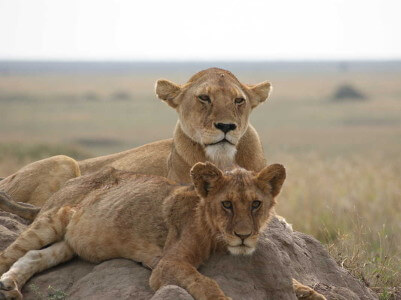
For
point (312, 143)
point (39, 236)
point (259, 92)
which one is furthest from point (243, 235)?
point (312, 143)

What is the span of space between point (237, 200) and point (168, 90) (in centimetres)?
315

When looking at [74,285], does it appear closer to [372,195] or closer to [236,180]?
[236,180]

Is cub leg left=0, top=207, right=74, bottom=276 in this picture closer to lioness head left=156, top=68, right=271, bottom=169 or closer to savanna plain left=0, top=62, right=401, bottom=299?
lioness head left=156, top=68, right=271, bottom=169

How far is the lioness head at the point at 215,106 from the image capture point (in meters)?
7.56

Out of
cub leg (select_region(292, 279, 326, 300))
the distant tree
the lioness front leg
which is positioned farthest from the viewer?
the distant tree

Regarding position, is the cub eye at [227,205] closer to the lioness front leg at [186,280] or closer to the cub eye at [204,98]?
the lioness front leg at [186,280]

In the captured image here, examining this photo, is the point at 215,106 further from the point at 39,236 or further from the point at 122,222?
the point at 39,236

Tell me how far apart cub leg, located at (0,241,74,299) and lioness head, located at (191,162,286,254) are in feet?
4.03

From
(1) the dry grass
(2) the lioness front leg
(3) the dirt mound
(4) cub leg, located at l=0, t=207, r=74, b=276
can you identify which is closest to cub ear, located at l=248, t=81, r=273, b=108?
(1) the dry grass

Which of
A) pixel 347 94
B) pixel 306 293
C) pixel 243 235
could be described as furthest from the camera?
pixel 347 94

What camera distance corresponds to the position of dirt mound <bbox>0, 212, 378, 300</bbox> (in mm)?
5812

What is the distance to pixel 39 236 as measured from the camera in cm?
659

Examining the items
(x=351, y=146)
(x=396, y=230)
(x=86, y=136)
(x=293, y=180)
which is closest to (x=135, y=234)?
(x=396, y=230)

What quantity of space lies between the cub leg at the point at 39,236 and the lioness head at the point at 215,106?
145cm
